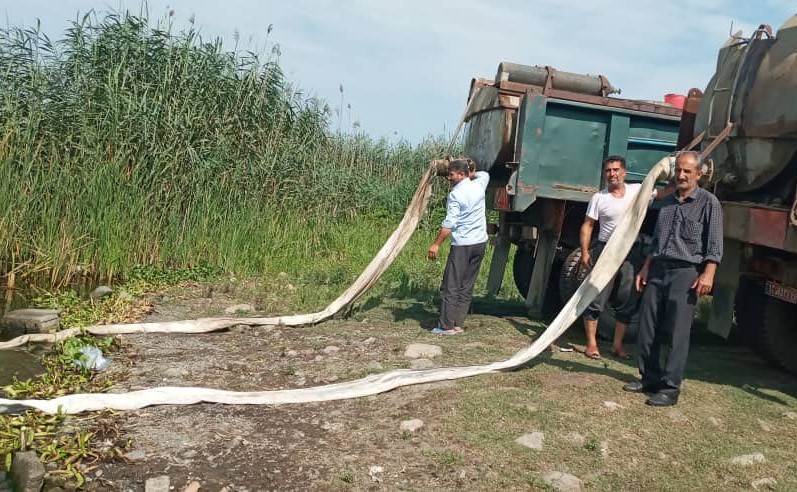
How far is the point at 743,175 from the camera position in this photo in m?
5.50

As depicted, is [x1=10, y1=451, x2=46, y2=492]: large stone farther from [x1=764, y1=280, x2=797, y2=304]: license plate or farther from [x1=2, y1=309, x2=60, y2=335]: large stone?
[x1=764, y1=280, x2=797, y2=304]: license plate

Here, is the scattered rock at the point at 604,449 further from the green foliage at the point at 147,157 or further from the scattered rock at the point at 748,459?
the green foliage at the point at 147,157

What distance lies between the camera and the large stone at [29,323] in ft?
21.0

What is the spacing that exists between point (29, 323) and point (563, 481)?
16.2 feet

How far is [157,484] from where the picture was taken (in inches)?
136

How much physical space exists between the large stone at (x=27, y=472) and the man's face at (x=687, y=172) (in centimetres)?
395

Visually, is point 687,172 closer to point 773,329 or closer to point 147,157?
point 773,329

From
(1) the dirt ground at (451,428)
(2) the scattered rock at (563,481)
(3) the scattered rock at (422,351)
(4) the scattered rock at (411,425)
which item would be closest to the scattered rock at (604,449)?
(1) the dirt ground at (451,428)

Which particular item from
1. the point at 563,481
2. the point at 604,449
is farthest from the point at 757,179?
the point at 563,481

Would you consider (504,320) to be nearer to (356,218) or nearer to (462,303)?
(462,303)

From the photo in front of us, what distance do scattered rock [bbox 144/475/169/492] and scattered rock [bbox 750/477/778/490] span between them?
289 centimetres

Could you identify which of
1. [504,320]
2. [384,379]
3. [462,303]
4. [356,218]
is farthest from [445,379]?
[356,218]

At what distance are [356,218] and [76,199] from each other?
17.0ft

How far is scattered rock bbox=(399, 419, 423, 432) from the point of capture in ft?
13.7
